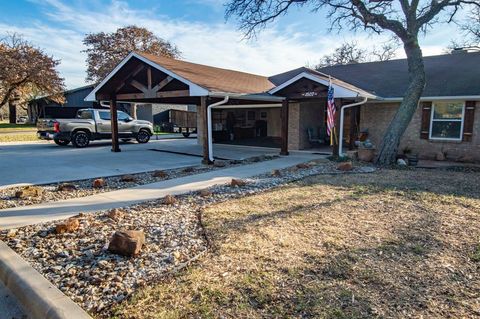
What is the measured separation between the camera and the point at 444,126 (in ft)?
39.8

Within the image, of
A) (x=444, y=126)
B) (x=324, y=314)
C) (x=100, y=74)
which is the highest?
(x=100, y=74)

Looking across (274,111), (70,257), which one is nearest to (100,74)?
(274,111)

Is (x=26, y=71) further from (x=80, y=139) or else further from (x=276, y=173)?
(x=276, y=173)

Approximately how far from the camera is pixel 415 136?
1272 centimetres

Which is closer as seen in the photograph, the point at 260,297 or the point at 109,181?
the point at 260,297

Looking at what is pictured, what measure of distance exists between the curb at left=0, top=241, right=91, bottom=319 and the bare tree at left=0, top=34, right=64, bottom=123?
32.3 metres

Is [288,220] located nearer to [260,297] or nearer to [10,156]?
[260,297]

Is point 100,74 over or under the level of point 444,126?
over

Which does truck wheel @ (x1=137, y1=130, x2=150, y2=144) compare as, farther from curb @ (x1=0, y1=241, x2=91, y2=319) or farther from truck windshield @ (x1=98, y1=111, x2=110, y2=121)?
curb @ (x1=0, y1=241, x2=91, y2=319)

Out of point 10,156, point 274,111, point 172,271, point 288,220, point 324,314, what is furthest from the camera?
point 274,111

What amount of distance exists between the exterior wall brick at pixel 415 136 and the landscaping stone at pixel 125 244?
12.0 m

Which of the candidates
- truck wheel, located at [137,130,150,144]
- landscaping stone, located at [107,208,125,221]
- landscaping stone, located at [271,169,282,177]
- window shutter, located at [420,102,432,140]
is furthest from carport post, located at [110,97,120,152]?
window shutter, located at [420,102,432,140]

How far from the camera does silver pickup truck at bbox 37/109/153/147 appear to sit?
1480 centimetres

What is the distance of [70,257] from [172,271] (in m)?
1.24
